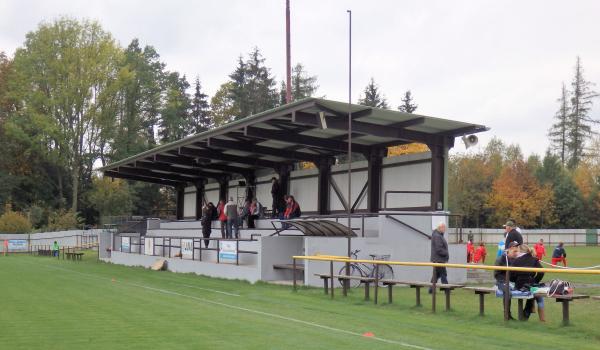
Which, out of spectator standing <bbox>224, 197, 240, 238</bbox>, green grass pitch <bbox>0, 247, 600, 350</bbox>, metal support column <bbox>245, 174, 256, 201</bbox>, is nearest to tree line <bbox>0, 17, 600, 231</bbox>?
metal support column <bbox>245, 174, 256, 201</bbox>

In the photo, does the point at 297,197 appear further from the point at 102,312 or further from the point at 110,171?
the point at 102,312

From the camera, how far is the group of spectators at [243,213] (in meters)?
29.1

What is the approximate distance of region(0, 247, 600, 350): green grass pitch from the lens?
10.5 m

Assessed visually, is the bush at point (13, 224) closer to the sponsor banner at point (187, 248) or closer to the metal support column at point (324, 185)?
the sponsor banner at point (187, 248)

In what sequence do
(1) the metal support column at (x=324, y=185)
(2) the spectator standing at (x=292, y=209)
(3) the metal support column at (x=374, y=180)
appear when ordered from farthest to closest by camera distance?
(1) the metal support column at (x=324, y=185) < (2) the spectator standing at (x=292, y=209) < (3) the metal support column at (x=374, y=180)

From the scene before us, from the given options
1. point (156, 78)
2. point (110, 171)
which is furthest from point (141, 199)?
point (110, 171)

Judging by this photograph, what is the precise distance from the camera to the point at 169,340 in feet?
34.3

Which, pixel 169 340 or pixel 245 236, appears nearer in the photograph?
pixel 169 340

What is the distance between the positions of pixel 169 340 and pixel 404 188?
17.5m

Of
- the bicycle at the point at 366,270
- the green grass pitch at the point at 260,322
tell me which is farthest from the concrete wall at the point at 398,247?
the green grass pitch at the point at 260,322

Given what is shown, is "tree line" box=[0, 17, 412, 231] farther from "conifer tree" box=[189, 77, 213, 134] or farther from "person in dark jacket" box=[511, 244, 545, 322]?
"person in dark jacket" box=[511, 244, 545, 322]

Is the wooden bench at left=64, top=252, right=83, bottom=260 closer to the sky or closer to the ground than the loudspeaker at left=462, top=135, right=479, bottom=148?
closer to the ground

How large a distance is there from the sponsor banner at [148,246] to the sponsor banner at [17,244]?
2431cm

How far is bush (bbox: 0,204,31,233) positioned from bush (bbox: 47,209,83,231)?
190 cm
